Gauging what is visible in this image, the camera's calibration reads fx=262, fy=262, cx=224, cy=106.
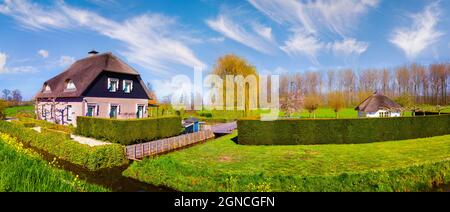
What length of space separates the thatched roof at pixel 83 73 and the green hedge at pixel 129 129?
17.9ft


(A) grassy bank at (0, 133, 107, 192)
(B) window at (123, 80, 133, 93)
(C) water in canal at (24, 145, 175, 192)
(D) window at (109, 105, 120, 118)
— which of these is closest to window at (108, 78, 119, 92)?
(B) window at (123, 80, 133, 93)

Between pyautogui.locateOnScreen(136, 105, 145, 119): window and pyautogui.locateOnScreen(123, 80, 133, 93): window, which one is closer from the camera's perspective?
pyautogui.locateOnScreen(123, 80, 133, 93): window

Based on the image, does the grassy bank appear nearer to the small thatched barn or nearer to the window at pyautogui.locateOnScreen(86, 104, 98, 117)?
the window at pyautogui.locateOnScreen(86, 104, 98, 117)

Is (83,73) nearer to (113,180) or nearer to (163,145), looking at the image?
(163,145)

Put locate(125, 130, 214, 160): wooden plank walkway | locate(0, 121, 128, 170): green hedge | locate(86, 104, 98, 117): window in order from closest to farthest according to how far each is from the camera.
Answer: locate(0, 121, 128, 170): green hedge < locate(125, 130, 214, 160): wooden plank walkway < locate(86, 104, 98, 117): window

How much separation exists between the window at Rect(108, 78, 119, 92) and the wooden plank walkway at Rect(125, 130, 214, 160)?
1266cm

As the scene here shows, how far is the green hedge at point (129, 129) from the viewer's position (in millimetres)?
19359

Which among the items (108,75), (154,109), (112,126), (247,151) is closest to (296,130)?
(247,151)

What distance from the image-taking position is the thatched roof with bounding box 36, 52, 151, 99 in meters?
27.5

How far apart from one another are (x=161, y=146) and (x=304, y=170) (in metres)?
10.5

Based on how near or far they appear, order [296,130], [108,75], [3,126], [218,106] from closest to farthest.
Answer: [296,130]
[3,126]
[108,75]
[218,106]
